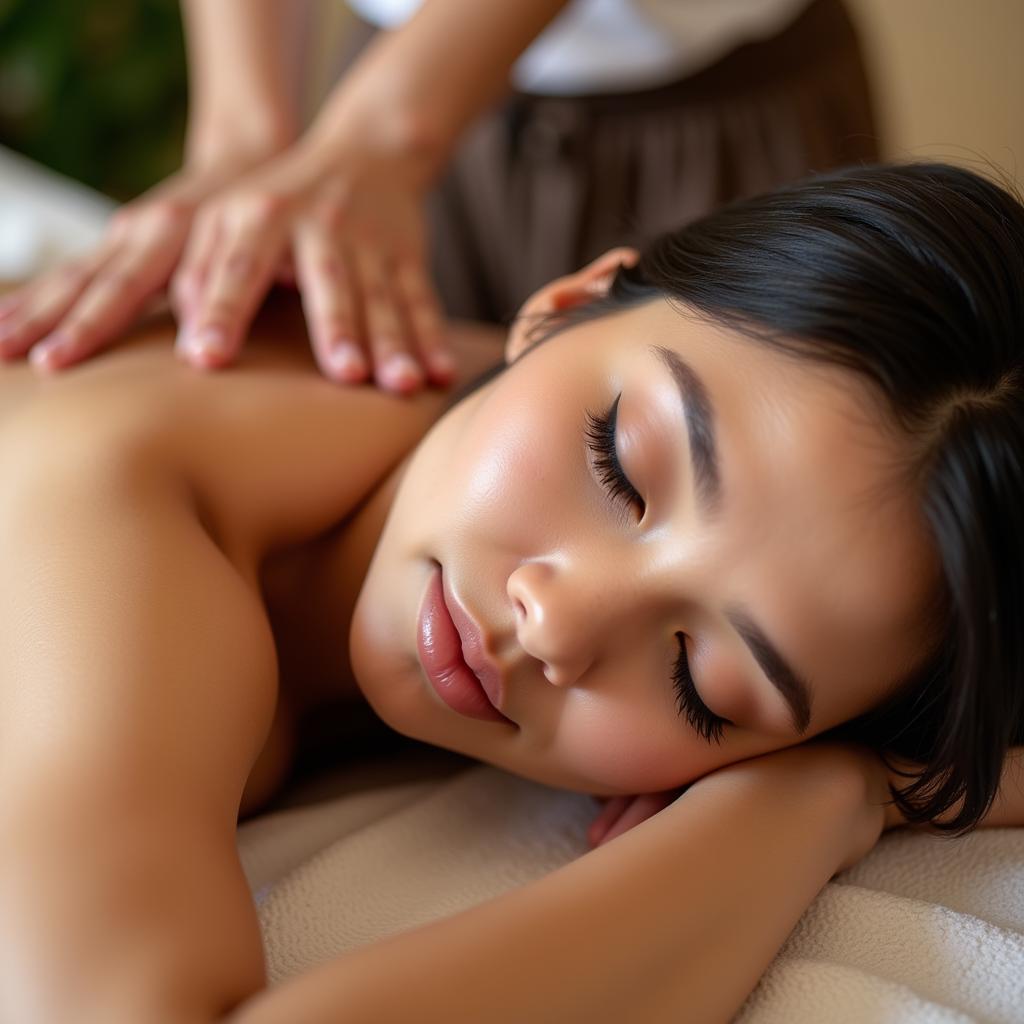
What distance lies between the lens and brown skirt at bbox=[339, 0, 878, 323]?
1579 millimetres

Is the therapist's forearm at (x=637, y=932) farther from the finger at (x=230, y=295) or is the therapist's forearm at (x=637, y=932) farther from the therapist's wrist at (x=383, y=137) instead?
the therapist's wrist at (x=383, y=137)

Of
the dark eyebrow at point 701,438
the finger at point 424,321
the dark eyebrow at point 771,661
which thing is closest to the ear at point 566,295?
the finger at point 424,321

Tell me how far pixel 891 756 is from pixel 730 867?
9.7 inches

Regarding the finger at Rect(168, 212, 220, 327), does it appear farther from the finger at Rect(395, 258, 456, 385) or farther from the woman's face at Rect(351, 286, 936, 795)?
the woman's face at Rect(351, 286, 936, 795)

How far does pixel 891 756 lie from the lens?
907 mm

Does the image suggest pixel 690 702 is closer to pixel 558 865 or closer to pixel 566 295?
pixel 558 865

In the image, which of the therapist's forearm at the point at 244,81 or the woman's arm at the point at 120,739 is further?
the therapist's forearm at the point at 244,81

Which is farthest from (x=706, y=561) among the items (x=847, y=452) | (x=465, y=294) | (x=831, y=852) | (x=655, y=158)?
(x=465, y=294)

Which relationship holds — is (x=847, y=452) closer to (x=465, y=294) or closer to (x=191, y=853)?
(x=191, y=853)

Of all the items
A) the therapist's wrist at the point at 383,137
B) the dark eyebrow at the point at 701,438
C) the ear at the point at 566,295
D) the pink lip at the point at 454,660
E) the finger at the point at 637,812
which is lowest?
the finger at the point at 637,812

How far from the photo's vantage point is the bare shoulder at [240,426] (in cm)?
92

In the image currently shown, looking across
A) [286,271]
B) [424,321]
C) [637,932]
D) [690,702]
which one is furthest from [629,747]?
[286,271]

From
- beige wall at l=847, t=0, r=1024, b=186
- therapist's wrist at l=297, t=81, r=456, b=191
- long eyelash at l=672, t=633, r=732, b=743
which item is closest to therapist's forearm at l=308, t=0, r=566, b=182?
therapist's wrist at l=297, t=81, r=456, b=191

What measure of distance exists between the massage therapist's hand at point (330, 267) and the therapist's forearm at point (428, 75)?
35 millimetres
